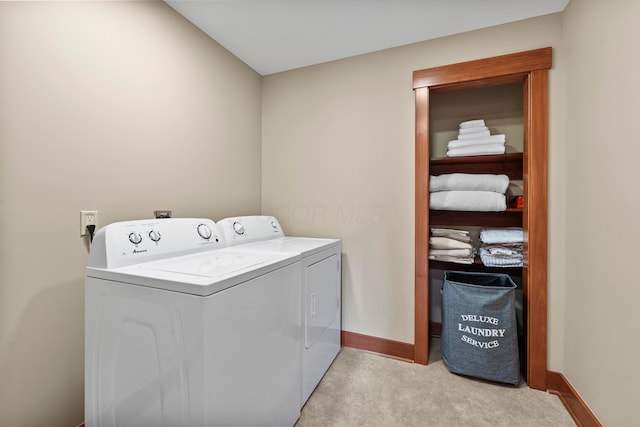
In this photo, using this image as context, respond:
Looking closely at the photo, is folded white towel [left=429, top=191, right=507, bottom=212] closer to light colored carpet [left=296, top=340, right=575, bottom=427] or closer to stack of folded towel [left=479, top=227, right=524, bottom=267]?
stack of folded towel [left=479, top=227, right=524, bottom=267]

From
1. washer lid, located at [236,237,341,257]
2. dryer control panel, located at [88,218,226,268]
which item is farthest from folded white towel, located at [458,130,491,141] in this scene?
dryer control panel, located at [88,218,226,268]

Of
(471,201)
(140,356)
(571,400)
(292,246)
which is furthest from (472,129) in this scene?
(140,356)

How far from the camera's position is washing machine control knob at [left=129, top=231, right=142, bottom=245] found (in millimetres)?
1155

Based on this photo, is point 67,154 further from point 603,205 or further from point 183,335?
point 603,205

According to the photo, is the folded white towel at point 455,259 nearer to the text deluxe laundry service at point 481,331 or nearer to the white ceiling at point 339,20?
the text deluxe laundry service at point 481,331

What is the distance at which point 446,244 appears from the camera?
1.92 meters

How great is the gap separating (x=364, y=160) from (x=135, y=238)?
152 cm

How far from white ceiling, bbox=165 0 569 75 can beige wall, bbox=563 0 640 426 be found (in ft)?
1.51

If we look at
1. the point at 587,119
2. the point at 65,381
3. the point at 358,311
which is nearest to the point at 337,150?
the point at 358,311

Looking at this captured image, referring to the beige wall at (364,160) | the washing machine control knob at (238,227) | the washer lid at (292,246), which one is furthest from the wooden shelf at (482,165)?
the washing machine control knob at (238,227)

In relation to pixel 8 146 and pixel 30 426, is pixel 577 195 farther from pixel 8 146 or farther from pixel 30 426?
pixel 30 426

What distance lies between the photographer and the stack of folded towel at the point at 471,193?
181 cm

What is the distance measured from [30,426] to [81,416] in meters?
0.18

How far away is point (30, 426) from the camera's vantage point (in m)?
1.08
